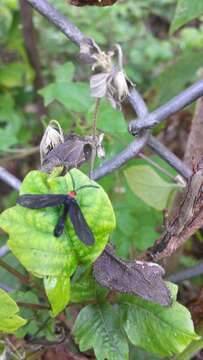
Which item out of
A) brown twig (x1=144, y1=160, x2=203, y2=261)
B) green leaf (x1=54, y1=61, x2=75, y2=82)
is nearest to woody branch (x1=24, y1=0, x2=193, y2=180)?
brown twig (x1=144, y1=160, x2=203, y2=261)

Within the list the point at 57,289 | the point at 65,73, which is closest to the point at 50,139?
the point at 57,289

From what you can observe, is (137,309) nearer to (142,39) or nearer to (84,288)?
(84,288)

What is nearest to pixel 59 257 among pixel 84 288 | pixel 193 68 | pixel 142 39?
pixel 84 288

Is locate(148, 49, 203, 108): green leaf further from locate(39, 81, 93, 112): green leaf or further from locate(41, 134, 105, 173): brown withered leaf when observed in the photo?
locate(41, 134, 105, 173): brown withered leaf

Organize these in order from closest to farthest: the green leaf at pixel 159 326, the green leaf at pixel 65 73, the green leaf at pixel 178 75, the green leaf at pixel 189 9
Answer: the green leaf at pixel 159 326 → the green leaf at pixel 189 9 → the green leaf at pixel 65 73 → the green leaf at pixel 178 75

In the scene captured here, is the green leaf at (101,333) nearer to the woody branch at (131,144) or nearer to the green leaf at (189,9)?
the woody branch at (131,144)

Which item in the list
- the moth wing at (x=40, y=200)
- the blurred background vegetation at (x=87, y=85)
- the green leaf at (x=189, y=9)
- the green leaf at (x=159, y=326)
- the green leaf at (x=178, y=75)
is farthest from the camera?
the green leaf at (x=178, y=75)

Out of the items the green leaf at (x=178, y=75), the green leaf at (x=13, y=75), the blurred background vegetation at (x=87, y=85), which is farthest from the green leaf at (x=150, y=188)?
the green leaf at (x=13, y=75)
